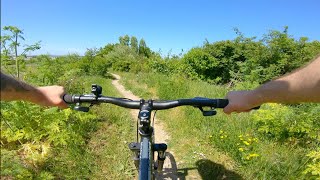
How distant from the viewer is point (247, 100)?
1.91m

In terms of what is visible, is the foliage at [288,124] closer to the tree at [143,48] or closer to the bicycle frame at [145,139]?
the bicycle frame at [145,139]

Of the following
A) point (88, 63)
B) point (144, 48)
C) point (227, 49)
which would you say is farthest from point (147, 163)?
point (144, 48)

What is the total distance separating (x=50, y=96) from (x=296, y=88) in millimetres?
1725

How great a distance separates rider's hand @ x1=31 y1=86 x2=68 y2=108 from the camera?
6.39 ft

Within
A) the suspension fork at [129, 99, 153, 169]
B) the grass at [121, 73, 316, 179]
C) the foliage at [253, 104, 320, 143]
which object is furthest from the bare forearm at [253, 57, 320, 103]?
the foliage at [253, 104, 320, 143]

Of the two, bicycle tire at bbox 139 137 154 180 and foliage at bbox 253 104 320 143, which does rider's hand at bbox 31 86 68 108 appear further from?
foliage at bbox 253 104 320 143

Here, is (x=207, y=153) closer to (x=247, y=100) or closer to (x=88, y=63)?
(x=247, y=100)

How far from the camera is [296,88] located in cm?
162

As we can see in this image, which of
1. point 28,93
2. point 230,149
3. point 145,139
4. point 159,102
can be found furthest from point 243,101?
point 230,149

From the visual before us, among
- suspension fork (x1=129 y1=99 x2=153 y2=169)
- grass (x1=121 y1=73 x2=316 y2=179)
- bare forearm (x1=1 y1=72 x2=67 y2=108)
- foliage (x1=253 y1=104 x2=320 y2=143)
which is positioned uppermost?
bare forearm (x1=1 y1=72 x2=67 y2=108)

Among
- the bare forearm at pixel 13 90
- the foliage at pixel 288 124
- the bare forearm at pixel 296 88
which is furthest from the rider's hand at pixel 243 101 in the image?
the foliage at pixel 288 124

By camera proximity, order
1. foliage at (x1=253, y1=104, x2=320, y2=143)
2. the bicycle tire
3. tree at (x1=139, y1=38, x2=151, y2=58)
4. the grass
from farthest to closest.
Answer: tree at (x1=139, y1=38, x2=151, y2=58), foliage at (x1=253, y1=104, x2=320, y2=143), the grass, the bicycle tire

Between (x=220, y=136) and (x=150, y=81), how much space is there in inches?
334

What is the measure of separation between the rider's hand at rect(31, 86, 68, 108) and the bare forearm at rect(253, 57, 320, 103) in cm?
147
